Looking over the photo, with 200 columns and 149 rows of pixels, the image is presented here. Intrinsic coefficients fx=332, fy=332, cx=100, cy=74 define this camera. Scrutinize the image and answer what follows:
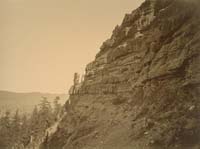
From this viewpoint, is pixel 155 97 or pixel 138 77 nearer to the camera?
pixel 155 97

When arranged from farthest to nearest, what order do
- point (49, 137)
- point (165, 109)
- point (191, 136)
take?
point (49, 137) → point (165, 109) → point (191, 136)

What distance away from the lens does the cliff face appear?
1380 cm

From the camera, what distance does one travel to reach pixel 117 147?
1567 centimetres

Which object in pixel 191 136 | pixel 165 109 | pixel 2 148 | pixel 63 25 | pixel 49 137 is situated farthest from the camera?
pixel 2 148

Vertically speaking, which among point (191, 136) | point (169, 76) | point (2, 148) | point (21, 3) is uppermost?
point (21, 3)

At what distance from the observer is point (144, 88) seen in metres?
18.0

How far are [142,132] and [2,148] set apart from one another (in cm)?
2517

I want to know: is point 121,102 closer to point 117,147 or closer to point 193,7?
point 117,147

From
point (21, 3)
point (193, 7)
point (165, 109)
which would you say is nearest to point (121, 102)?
point (165, 109)

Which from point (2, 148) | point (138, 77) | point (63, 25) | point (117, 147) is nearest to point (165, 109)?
point (117, 147)

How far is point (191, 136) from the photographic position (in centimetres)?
1189

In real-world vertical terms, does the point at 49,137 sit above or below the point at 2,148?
above

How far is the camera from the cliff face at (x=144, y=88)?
13797 millimetres

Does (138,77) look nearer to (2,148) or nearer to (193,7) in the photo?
(193,7)
